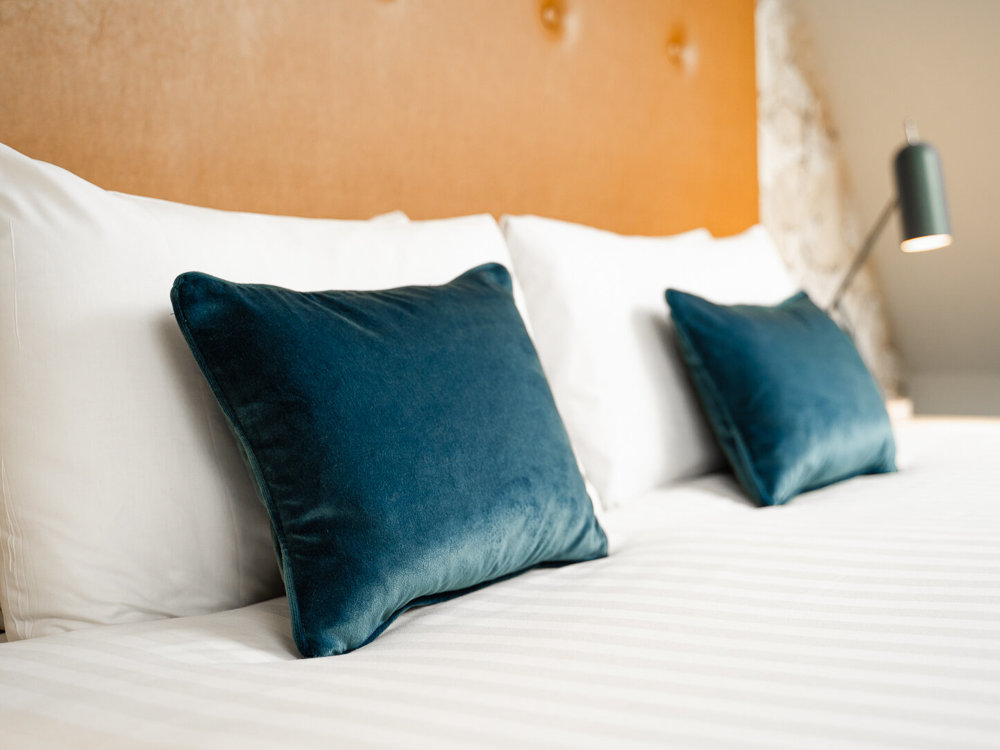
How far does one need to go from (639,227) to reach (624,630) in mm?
1608

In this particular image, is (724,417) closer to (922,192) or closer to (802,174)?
(922,192)

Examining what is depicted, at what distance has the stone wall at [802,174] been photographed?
2.84 meters

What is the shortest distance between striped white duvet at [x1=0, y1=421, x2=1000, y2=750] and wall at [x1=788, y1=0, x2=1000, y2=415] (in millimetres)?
2359

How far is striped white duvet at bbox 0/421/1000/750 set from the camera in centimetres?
55

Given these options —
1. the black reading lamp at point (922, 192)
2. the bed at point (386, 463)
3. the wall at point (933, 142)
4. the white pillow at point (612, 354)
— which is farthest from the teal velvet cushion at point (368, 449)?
the wall at point (933, 142)

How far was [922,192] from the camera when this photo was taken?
2189mm

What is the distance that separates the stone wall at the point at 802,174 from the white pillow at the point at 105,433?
2.29m

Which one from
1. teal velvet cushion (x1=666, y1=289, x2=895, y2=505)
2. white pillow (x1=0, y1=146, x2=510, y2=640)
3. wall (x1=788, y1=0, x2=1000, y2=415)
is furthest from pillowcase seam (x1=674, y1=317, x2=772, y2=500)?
wall (x1=788, y1=0, x2=1000, y2=415)

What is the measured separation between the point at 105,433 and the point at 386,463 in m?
0.30

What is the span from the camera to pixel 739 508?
132 cm

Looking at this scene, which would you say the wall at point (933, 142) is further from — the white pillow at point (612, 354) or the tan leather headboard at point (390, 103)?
the white pillow at point (612, 354)

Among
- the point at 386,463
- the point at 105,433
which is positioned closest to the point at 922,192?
the point at 386,463

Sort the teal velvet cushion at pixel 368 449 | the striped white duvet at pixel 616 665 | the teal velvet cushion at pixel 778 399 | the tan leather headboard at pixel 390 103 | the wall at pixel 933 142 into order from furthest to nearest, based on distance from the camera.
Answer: the wall at pixel 933 142 < the teal velvet cushion at pixel 778 399 < the tan leather headboard at pixel 390 103 < the teal velvet cushion at pixel 368 449 < the striped white duvet at pixel 616 665

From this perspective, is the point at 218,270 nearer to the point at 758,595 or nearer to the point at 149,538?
the point at 149,538
